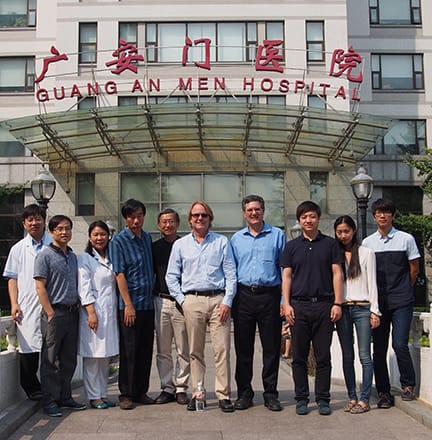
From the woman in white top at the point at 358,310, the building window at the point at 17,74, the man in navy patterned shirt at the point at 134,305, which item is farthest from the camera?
the building window at the point at 17,74

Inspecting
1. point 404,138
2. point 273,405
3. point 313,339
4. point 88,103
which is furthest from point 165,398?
point 404,138

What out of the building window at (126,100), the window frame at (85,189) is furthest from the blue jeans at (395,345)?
the building window at (126,100)

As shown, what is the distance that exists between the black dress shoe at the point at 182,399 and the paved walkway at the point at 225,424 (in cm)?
7

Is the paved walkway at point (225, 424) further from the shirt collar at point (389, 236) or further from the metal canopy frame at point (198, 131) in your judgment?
the metal canopy frame at point (198, 131)

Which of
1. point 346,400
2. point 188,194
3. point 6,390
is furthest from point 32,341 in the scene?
point 188,194

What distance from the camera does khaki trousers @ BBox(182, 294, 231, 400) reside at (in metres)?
5.87

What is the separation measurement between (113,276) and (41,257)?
75 centimetres

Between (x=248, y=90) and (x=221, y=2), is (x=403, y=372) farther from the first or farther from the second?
(x=221, y=2)

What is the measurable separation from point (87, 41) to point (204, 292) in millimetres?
18840

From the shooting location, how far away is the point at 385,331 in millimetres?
6070

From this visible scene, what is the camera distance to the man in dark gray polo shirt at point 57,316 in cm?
587

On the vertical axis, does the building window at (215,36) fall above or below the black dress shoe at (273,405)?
above

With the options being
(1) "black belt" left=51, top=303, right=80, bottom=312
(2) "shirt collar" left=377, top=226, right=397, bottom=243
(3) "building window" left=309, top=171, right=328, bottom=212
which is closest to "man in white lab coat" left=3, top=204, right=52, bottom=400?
(1) "black belt" left=51, top=303, right=80, bottom=312

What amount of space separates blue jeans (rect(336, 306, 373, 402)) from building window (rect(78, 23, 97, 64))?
18.7 meters
